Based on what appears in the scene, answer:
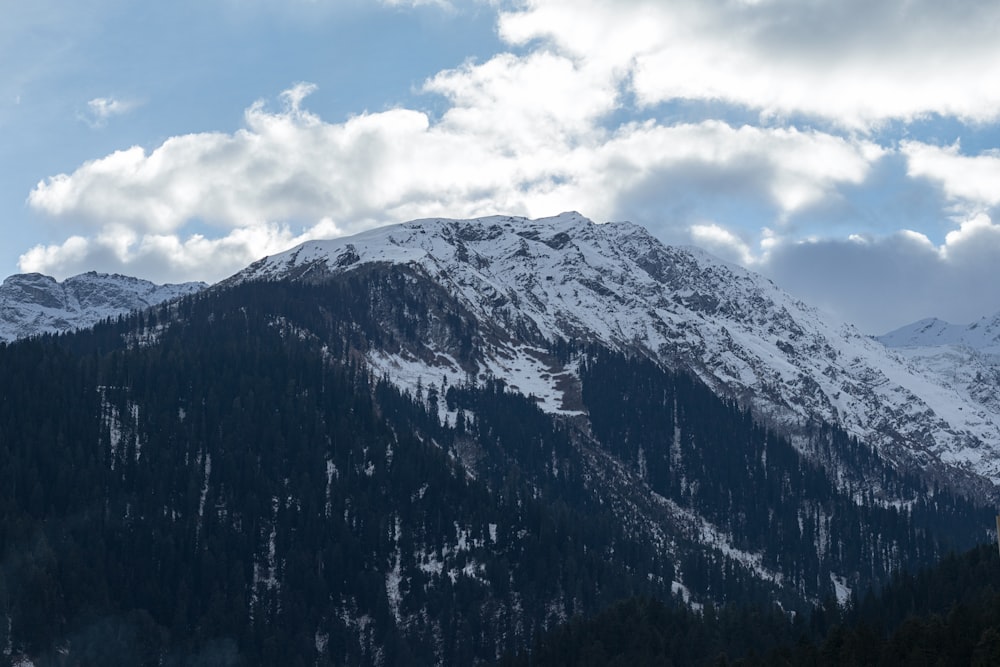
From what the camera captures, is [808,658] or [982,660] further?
[808,658]

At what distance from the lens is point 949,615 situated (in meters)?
197

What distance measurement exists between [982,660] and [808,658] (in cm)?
3730

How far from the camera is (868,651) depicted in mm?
194875

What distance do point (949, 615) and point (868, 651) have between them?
39.6ft

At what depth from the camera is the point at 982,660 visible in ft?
542

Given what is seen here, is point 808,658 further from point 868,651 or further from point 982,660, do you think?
point 982,660

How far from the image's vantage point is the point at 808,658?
200 metres

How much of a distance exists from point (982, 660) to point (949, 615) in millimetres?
32683

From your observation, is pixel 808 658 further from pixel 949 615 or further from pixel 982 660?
pixel 982 660

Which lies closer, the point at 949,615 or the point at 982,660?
the point at 982,660

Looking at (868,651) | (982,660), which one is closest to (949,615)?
(868,651)

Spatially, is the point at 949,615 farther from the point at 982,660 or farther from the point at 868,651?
the point at 982,660

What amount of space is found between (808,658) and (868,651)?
8.51 meters

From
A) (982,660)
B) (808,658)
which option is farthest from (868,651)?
(982,660)
